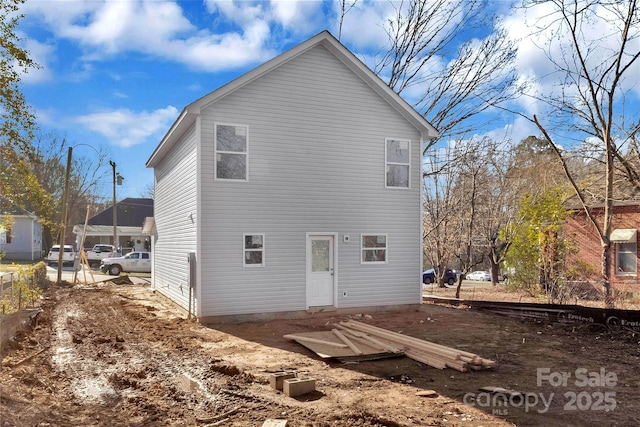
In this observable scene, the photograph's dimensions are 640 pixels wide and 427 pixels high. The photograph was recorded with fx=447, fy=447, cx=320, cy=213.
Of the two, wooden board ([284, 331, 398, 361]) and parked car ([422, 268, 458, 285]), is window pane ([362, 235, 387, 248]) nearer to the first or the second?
wooden board ([284, 331, 398, 361])

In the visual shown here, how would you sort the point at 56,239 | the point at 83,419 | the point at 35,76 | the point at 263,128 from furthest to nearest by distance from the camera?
the point at 56,239
the point at 263,128
the point at 35,76
the point at 83,419

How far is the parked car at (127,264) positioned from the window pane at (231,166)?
746 inches

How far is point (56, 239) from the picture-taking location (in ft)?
129

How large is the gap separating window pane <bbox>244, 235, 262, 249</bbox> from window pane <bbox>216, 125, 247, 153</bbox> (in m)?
2.23

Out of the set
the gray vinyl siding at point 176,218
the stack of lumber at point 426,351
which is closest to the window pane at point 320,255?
the stack of lumber at point 426,351

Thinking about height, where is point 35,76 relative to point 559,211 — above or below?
above

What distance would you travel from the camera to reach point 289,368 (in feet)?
23.8

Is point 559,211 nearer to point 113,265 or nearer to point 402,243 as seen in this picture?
point 402,243

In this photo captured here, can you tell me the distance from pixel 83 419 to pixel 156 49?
9.71m

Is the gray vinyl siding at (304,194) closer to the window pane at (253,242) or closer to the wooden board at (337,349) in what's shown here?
the window pane at (253,242)

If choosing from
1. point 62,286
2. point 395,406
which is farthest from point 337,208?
point 62,286

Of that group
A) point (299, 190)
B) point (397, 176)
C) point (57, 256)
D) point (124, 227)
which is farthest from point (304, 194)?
point (124, 227)

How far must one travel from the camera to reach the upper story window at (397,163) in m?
13.2

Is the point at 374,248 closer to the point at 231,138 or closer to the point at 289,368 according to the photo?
the point at 231,138
